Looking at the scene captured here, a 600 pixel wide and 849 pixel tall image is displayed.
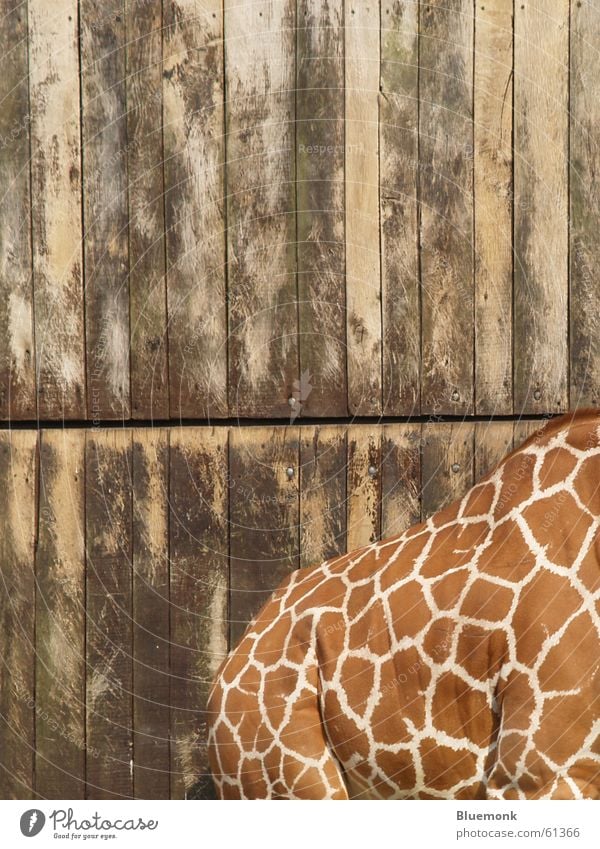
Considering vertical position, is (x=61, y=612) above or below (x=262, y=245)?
below

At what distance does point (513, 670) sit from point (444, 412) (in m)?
1.00

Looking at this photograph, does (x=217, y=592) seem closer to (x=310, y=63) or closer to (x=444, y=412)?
(x=444, y=412)

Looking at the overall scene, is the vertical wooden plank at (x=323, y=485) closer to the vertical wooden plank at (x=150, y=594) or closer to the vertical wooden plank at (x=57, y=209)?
the vertical wooden plank at (x=150, y=594)

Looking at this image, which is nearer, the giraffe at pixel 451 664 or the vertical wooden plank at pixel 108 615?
the giraffe at pixel 451 664

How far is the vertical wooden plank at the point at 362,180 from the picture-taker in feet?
9.48

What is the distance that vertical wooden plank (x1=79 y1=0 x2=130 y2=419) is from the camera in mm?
2908

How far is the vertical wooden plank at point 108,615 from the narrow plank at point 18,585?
18cm

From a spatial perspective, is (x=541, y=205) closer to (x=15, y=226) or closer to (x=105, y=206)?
(x=105, y=206)

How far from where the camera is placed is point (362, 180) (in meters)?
2.91

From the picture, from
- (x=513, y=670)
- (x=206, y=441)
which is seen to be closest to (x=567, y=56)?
(x=206, y=441)

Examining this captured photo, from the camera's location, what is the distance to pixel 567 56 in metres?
2.91

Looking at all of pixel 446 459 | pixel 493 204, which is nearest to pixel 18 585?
pixel 446 459

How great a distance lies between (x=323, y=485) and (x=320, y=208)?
0.83m

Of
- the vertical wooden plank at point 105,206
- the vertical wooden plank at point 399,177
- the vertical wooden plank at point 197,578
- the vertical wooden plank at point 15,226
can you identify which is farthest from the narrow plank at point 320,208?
the vertical wooden plank at point 15,226
